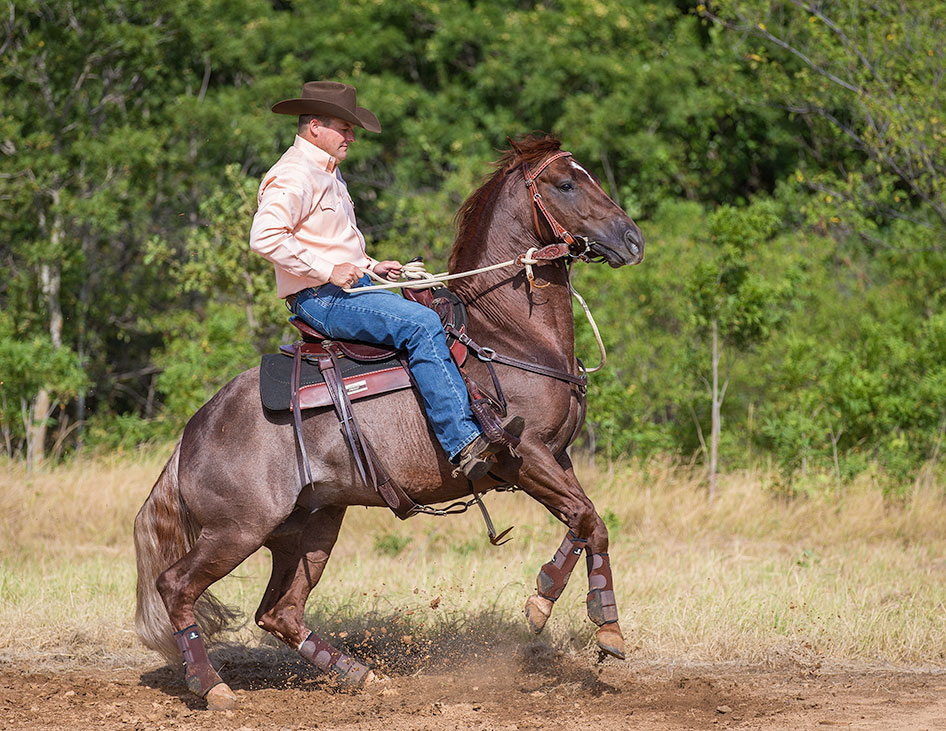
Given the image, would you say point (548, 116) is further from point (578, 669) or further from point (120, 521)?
point (578, 669)

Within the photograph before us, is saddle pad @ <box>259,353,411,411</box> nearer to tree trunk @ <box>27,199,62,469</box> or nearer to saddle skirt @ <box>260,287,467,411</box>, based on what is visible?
saddle skirt @ <box>260,287,467,411</box>

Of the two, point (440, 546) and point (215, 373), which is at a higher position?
point (215, 373)

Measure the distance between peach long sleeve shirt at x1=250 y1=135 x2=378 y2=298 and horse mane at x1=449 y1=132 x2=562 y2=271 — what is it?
0.55 metres

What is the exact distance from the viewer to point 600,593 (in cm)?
532

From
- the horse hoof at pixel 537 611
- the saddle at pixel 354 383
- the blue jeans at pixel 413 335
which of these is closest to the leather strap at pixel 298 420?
the saddle at pixel 354 383

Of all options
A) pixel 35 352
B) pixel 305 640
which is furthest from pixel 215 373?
pixel 305 640

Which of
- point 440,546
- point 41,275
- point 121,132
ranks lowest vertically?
point 440,546

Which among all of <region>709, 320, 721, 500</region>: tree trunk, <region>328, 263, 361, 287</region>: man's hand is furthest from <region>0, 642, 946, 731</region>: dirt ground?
<region>709, 320, 721, 500</region>: tree trunk

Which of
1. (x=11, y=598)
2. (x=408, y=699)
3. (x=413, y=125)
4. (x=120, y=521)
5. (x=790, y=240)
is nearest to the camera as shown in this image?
(x=408, y=699)

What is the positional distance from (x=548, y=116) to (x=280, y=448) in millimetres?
14755

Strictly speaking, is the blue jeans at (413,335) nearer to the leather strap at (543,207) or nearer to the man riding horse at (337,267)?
the man riding horse at (337,267)

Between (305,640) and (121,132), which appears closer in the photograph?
(305,640)

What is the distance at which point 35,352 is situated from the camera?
12422mm

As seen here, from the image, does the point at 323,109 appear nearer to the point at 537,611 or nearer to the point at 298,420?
the point at 298,420
